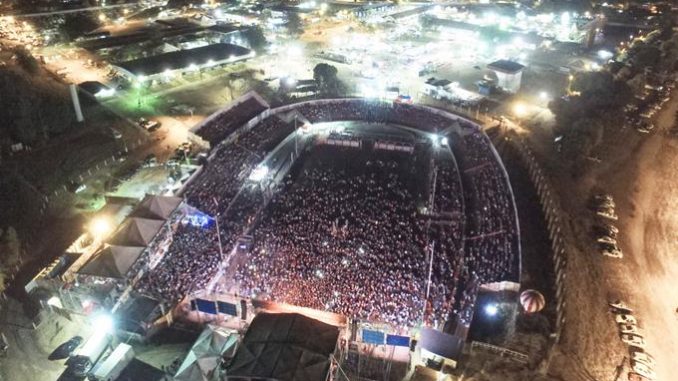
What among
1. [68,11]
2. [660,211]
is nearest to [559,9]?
[660,211]

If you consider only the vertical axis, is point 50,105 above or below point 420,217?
above

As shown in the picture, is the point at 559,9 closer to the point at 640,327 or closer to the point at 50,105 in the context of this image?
the point at 640,327

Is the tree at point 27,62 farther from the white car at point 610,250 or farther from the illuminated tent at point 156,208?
the white car at point 610,250

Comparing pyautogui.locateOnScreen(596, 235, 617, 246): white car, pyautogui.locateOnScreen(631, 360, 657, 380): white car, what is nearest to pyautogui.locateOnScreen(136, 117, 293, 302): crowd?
pyautogui.locateOnScreen(631, 360, 657, 380): white car

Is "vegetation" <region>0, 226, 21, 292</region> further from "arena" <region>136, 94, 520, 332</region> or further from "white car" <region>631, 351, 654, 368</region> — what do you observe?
"white car" <region>631, 351, 654, 368</region>

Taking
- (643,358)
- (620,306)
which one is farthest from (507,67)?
(643,358)

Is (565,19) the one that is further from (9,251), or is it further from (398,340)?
(9,251)
